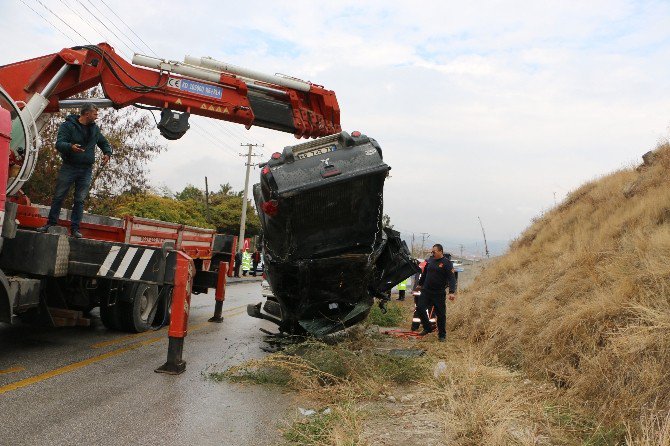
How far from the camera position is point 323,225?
7266 millimetres

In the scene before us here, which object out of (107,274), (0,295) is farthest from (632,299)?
(0,295)

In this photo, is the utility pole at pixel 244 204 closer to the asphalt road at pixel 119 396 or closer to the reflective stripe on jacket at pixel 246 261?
the reflective stripe on jacket at pixel 246 261

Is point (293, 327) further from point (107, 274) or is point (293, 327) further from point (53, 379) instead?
point (53, 379)

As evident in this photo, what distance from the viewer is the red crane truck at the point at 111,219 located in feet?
20.4

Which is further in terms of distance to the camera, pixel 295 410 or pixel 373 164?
pixel 373 164

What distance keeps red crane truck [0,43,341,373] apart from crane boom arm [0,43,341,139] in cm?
1

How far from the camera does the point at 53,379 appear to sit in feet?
19.0

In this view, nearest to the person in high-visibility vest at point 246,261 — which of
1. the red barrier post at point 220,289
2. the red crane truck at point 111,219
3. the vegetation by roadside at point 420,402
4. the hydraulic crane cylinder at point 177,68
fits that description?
the red barrier post at point 220,289

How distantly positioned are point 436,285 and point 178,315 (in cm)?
522

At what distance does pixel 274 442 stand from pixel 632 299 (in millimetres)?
3873

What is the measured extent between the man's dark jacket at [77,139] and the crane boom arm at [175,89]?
31.2 inches

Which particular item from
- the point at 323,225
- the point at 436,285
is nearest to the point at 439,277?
the point at 436,285

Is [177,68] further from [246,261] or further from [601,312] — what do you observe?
[246,261]

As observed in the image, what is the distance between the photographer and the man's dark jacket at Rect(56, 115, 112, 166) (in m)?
7.28
